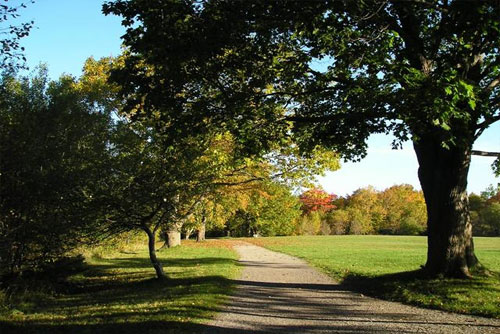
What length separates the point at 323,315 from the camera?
842cm

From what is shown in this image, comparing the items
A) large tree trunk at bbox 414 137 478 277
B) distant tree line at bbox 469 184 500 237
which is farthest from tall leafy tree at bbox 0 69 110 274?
distant tree line at bbox 469 184 500 237

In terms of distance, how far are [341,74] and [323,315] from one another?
19.6ft

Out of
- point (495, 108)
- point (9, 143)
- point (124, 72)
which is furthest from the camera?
point (9, 143)

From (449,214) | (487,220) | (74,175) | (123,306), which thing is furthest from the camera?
(487,220)

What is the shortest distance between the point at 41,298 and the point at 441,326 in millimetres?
10858

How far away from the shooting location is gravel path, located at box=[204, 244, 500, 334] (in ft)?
23.7

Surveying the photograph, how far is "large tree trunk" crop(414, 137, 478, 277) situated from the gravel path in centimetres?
253

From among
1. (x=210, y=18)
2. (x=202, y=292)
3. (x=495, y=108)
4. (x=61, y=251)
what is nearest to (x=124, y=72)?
(x=210, y=18)

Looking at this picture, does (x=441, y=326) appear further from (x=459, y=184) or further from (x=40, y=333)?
(x=40, y=333)

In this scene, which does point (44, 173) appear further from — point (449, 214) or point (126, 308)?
point (449, 214)

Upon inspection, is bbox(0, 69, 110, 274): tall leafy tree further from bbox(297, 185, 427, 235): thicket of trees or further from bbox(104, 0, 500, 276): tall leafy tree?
bbox(297, 185, 427, 235): thicket of trees

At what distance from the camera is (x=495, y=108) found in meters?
11.0

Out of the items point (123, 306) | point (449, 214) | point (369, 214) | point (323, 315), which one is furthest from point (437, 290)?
point (369, 214)

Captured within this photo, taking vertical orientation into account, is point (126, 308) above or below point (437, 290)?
below
